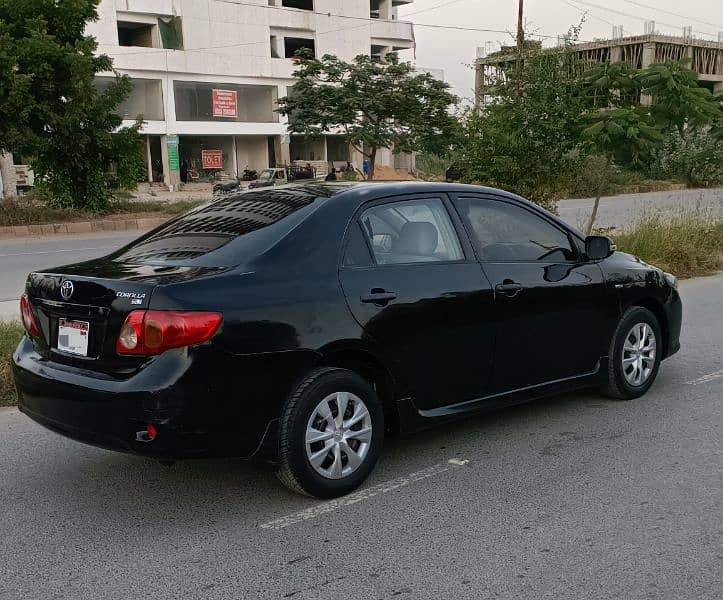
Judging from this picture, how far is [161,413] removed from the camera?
373cm

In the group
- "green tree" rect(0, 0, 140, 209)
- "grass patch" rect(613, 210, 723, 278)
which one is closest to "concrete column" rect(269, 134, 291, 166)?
"green tree" rect(0, 0, 140, 209)

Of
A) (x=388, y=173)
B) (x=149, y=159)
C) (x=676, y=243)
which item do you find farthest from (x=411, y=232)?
(x=388, y=173)

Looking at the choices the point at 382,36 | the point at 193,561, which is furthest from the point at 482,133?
the point at 382,36

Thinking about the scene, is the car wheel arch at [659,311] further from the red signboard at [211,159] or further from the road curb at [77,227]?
the red signboard at [211,159]

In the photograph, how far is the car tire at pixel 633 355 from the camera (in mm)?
5785

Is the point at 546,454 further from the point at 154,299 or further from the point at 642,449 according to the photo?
the point at 154,299

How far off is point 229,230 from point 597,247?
98.4 inches

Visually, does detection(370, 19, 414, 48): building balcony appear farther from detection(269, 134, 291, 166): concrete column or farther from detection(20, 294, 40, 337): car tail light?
detection(20, 294, 40, 337): car tail light

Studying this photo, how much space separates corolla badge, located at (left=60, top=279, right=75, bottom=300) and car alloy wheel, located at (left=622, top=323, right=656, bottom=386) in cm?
369

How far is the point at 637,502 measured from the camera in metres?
4.15

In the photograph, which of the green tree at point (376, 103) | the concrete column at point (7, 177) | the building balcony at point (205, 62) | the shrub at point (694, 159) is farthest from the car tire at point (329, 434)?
the shrub at point (694, 159)

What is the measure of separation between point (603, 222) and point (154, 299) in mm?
18801

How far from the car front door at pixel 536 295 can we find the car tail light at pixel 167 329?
6.16 ft

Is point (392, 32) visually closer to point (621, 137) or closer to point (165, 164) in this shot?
point (165, 164)
